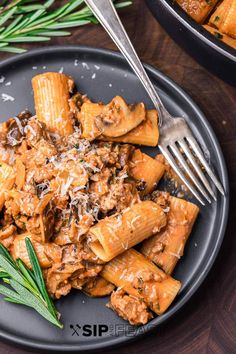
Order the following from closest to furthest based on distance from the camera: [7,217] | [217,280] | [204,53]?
[204,53] → [7,217] → [217,280]

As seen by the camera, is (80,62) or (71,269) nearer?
(71,269)

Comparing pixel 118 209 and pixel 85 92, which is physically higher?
pixel 85 92

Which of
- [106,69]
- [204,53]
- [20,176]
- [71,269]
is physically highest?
[204,53]

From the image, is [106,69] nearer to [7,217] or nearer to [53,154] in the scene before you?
[53,154]

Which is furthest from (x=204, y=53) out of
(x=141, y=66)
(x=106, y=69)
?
(x=106, y=69)

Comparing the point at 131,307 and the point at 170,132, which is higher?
the point at 170,132

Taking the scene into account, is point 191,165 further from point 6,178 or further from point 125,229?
point 6,178

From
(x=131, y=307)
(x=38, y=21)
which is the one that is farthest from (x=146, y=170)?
(x=38, y=21)
